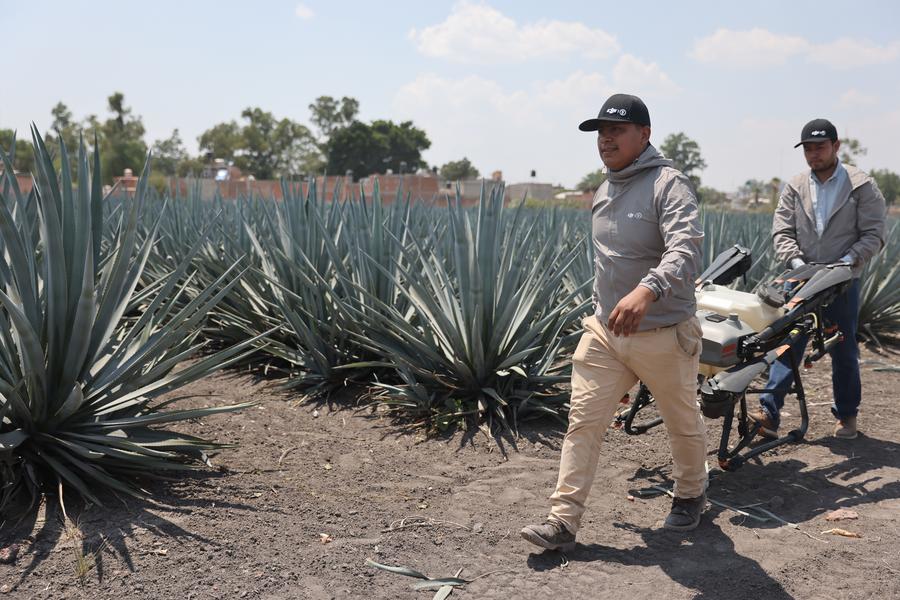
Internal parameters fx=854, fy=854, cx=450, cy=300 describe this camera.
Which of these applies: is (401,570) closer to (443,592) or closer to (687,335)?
(443,592)

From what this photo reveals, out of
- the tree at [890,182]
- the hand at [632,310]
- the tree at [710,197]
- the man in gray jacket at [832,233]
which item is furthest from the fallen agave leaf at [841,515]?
the tree at [890,182]

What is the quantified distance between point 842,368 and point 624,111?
2.46 m

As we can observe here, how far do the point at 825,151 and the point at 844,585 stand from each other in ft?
7.53

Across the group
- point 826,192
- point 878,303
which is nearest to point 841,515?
point 826,192

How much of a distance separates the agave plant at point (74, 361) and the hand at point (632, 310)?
5.61 ft

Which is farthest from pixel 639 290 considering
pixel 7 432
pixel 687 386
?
pixel 7 432

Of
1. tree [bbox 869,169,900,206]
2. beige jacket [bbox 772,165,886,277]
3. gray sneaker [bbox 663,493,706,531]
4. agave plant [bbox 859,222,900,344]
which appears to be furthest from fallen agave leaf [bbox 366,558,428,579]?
tree [bbox 869,169,900,206]

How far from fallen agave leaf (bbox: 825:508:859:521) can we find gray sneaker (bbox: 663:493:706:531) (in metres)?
0.61

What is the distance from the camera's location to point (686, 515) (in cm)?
334

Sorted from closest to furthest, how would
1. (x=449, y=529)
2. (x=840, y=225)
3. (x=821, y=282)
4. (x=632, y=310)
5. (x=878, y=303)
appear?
1. (x=632, y=310)
2. (x=449, y=529)
3. (x=821, y=282)
4. (x=840, y=225)
5. (x=878, y=303)

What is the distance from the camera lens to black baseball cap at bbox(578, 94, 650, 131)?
2.98 m

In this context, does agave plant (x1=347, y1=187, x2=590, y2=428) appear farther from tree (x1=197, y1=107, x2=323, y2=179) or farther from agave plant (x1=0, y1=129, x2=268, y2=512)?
tree (x1=197, y1=107, x2=323, y2=179)

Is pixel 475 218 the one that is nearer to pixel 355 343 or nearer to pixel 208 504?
pixel 355 343

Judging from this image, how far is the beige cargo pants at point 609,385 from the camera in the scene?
3.02 metres
